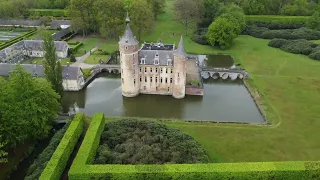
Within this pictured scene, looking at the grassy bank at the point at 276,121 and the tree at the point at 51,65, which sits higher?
the tree at the point at 51,65

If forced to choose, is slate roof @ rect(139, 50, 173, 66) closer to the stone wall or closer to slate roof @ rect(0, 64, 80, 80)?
the stone wall

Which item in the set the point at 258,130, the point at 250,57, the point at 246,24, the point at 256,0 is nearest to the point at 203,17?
the point at 246,24

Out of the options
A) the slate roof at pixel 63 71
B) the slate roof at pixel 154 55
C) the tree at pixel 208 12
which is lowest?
the slate roof at pixel 63 71

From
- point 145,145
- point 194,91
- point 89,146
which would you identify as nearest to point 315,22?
point 194,91

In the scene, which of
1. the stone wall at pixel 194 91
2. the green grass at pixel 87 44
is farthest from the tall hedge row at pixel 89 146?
the green grass at pixel 87 44

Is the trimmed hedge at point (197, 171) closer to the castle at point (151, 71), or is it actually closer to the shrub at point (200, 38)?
the castle at point (151, 71)

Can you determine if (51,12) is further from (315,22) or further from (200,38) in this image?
(315,22)
